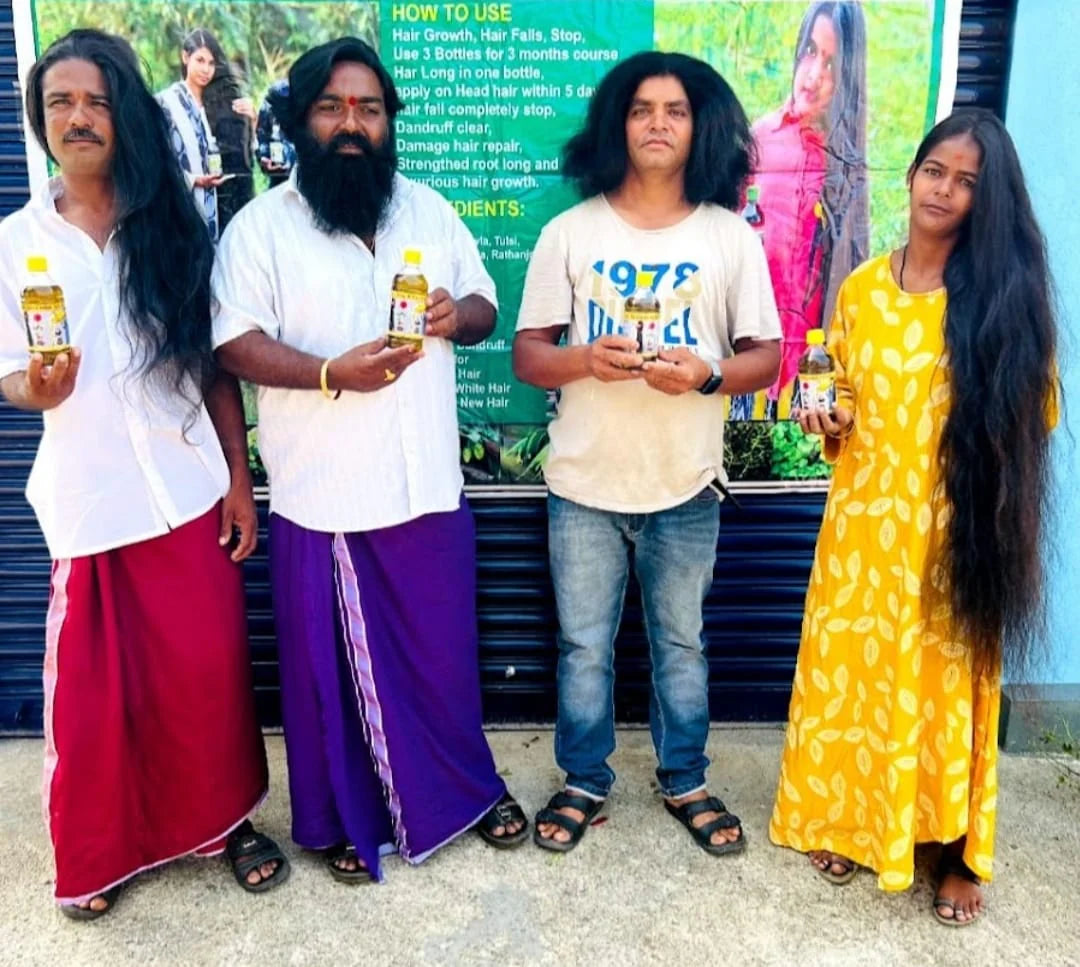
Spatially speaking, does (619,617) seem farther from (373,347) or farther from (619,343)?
(373,347)

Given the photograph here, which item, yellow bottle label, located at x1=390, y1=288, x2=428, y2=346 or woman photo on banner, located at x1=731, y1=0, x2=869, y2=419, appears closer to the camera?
yellow bottle label, located at x1=390, y1=288, x2=428, y2=346

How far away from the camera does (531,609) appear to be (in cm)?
374

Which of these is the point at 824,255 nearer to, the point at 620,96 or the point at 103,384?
the point at 620,96

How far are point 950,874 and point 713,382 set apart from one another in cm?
154

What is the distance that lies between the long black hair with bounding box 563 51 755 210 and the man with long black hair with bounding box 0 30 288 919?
1.15 meters

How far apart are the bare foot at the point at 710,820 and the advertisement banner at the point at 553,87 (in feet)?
4.46

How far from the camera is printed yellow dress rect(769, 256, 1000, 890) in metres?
2.52

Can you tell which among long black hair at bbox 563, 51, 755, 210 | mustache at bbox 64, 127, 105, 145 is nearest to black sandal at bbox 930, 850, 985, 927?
long black hair at bbox 563, 51, 755, 210

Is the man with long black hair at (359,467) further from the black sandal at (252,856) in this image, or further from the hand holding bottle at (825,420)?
the hand holding bottle at (825,420)

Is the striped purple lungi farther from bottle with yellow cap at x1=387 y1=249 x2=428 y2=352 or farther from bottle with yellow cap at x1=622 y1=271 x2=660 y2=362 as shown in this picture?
bottle with yellow cap at x1=622 y1=271 x2=660 y2=362

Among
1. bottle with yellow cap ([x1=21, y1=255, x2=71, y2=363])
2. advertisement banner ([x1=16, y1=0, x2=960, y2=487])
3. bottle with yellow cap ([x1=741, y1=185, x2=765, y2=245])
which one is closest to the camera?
bottle with yellow cap ([x1=21, y1=255, x2=71, y2=363])

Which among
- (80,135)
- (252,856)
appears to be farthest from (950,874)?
(80,135)

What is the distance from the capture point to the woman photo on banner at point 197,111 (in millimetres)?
3256

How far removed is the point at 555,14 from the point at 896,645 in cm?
230
